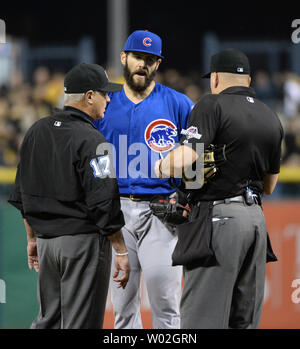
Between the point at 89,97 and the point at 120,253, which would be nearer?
the point at 120,253

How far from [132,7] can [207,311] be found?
11544 millimetres

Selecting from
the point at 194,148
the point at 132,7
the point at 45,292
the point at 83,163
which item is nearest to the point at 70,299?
the point at 45,292

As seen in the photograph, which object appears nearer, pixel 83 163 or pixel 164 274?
pixel 83 163

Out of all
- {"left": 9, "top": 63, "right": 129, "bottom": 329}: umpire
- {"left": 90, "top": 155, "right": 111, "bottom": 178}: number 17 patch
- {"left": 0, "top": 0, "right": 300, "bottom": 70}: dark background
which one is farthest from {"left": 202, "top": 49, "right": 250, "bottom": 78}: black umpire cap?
{"left": 0, "top": 0, "right": 300, "bottom": 70}: dark background

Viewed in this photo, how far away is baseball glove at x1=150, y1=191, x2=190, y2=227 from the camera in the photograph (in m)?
4.12

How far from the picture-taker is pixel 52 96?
10.5m

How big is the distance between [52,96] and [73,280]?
23.0 feet

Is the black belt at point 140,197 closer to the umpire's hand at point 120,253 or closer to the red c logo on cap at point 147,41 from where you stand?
the umpire's hand at point 120,253

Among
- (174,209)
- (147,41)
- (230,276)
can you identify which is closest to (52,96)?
(147,41)

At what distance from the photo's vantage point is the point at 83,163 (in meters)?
3.76

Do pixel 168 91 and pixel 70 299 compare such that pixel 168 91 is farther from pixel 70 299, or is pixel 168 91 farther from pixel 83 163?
pixel 70 299

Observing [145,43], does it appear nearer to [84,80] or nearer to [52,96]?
[84,80]

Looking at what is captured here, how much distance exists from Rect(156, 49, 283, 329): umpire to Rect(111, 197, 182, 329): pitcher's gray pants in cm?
57

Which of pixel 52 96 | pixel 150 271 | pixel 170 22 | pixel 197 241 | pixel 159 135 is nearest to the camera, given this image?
pixel 197 241
